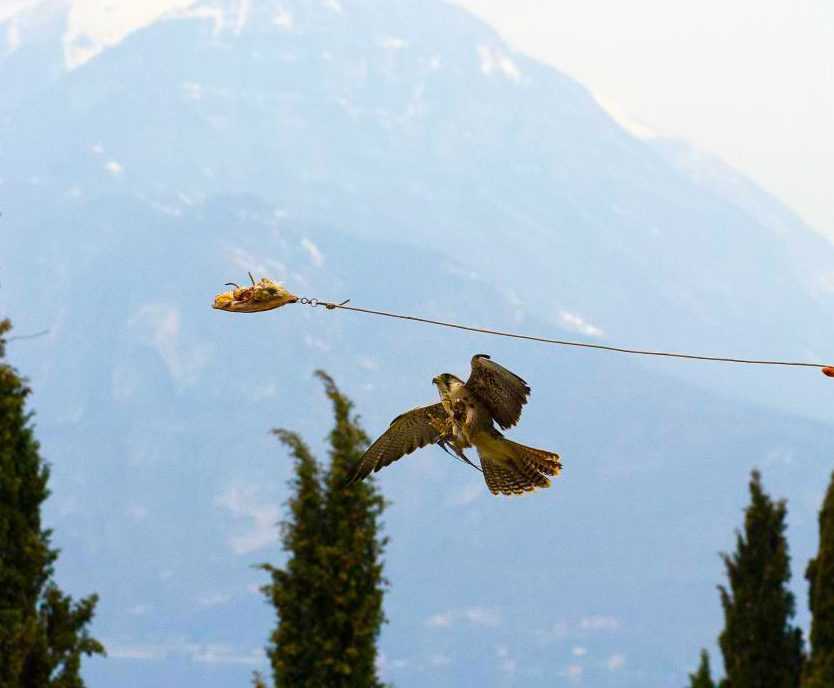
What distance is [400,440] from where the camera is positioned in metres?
7.23

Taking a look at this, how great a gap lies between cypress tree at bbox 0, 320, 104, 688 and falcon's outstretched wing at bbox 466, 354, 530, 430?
1652 cm

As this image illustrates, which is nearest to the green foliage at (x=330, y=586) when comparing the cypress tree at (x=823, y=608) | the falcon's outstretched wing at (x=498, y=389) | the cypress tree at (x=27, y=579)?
the cypress tree at (x=27, y=579)

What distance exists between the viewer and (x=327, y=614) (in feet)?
91.1

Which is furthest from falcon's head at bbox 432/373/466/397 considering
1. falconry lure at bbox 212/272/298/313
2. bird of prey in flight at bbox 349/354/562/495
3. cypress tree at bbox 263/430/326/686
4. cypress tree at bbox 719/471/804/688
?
cypress tree at bbox 719/471/804/688

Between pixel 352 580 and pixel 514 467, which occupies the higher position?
pixel 352 580

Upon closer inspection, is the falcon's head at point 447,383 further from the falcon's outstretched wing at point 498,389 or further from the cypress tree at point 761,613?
the cypress tree at point 761,613

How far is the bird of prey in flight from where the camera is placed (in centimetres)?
644

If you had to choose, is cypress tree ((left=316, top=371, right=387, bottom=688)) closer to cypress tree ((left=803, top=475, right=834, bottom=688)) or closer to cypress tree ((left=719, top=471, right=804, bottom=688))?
cypress tree ((left=719, top=471, right=804, bottom=688))

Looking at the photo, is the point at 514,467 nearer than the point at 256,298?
No

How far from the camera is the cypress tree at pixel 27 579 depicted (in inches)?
886

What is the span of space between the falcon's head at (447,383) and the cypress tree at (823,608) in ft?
62.2

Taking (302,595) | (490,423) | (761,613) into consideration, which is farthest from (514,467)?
(761,613)

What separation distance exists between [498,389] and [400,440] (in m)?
0.90

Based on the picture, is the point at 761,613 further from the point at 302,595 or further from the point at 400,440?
the point at 400,440
